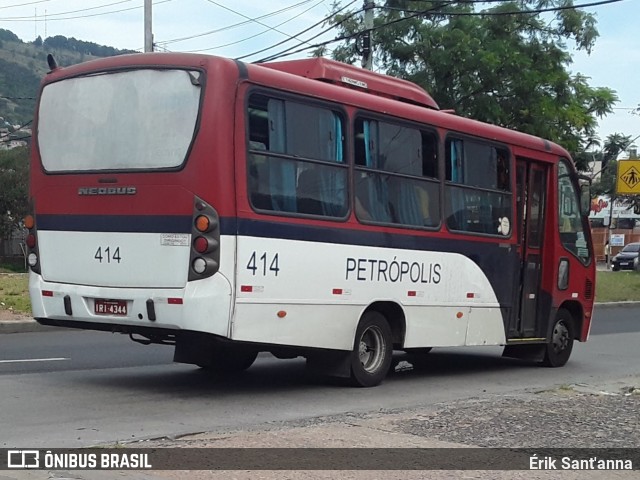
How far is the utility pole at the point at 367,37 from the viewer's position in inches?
976

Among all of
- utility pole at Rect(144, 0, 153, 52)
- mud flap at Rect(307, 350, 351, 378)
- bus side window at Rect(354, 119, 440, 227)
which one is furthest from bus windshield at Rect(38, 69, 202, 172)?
utility pole at Rect(144, 0, 153, 52)

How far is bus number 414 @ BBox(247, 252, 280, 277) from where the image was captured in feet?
30.5

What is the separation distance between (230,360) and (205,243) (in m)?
3.01

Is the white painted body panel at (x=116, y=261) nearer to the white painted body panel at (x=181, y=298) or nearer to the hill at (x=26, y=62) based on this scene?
the white painted body panel at (x=181, y=298)

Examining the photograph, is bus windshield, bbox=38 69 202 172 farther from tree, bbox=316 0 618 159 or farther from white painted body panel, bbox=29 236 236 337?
tree, bbox=316 0 618 159

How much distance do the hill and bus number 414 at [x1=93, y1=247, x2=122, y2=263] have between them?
10110 centimetres

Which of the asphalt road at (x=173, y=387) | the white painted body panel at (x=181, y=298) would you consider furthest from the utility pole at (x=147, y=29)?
the white painted body panel at (x=181, y=298)

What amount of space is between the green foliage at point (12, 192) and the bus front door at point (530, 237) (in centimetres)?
4395

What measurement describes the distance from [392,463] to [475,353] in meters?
9.42

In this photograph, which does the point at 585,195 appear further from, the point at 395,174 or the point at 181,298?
the point at 181,298

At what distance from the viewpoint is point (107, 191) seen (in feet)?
31.5

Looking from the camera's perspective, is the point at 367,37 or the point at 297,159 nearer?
the point at 297,159

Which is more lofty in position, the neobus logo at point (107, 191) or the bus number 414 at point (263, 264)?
the neobus logo at point (107, 191)

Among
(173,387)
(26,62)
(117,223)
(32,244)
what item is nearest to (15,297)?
(32,244)
